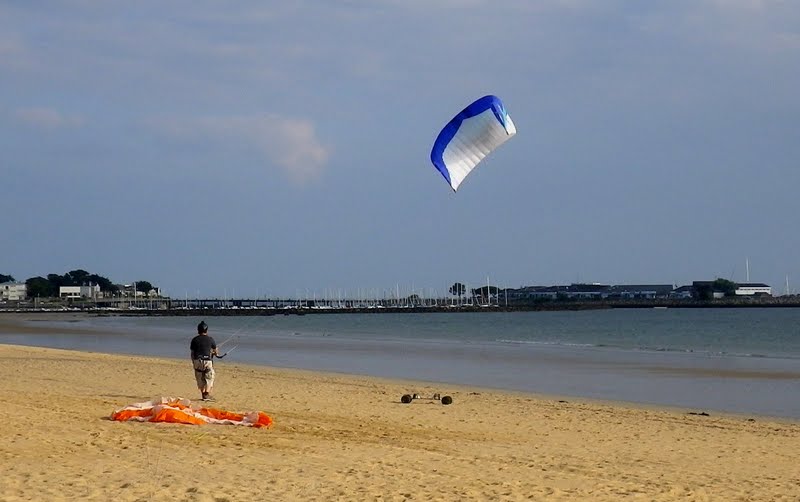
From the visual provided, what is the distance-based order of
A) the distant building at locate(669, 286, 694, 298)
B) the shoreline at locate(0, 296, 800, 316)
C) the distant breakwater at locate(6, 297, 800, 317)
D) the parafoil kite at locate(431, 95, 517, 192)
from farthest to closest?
the distant building at locate(669, 286, 694, 298) → the shoreline at locate(0, 296, 800, 316) → the distant breakwater at locate(6, 297, 800, 317) → the parafoil kite at locate(431, 95, 517, 192)

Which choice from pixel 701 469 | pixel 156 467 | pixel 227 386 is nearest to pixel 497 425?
pixel 701 469

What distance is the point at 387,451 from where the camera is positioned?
872 cm

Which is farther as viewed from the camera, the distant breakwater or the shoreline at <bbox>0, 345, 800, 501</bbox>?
the distant breakwater

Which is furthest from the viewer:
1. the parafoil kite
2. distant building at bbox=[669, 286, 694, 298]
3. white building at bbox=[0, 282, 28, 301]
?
white building at bbox=[0, 282, 28, 301]

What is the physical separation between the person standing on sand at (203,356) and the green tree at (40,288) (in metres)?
153

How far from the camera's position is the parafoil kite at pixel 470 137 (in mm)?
14008

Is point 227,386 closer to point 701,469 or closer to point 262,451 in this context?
point 262,451

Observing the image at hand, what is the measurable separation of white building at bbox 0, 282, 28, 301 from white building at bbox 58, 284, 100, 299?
546 cm

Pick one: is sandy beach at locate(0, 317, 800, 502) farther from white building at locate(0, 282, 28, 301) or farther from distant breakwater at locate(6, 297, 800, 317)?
white building at locate(0, 282, 28, 301)

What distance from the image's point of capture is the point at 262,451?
844 cm

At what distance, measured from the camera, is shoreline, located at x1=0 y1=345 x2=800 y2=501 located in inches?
273

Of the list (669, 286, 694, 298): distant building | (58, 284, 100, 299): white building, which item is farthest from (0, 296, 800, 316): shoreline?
(669, 286, 694, 298): distant building

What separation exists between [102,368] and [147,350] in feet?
42.7

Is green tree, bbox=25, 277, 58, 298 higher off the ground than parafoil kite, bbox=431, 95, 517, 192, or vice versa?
green tree, bbox=25, 277, 58, 298
